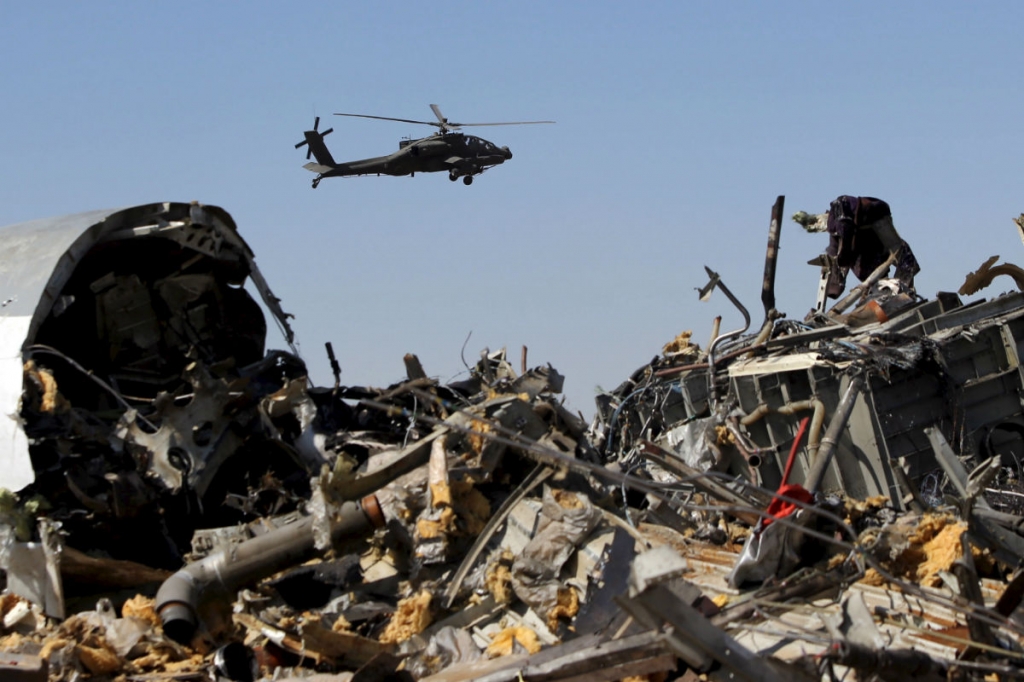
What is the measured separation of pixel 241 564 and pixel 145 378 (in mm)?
4287

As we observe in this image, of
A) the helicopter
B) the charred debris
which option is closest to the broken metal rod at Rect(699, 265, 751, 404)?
the charred debris

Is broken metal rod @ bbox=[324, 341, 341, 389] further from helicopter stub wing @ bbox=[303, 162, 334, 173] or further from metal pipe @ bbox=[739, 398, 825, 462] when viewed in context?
helicopter stub wing @ bbox=[303, 162, 334, 173]

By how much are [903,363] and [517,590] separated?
213 inches

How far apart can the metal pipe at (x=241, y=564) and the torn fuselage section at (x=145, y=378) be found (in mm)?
1552

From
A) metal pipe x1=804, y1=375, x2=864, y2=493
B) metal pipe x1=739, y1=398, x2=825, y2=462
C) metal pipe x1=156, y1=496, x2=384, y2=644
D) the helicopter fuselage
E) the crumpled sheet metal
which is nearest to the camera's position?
metal pipe x1=156, y1=496, x2=384, y2=644

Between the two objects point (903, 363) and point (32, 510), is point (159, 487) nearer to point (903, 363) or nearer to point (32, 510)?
point (32, 510)

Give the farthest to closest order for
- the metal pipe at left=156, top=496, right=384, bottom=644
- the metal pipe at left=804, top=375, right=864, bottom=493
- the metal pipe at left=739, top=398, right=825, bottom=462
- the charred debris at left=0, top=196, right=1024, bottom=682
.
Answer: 1. the metal pipe at left=739, top=398, right=825, bottom=462
2. the metal pipe at left=804, top=375, right=864, bottom=493
3. the metal pipe at left=156, top=496, right=384, bottom=644
4. the charred debris at left=0, top=196, right=1024, bottom=682

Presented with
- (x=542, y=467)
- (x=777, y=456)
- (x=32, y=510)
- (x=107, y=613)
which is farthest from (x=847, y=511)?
(x=32, y=510)

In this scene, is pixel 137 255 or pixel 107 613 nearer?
pixel 107 613

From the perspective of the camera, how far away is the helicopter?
95.6 ft

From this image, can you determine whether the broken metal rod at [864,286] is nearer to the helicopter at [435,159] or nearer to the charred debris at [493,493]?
the charred debris at [493,493]

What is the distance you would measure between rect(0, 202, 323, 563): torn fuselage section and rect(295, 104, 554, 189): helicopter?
16483 mm

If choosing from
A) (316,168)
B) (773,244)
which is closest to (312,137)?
(316,168)

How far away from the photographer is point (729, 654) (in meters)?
5.00
